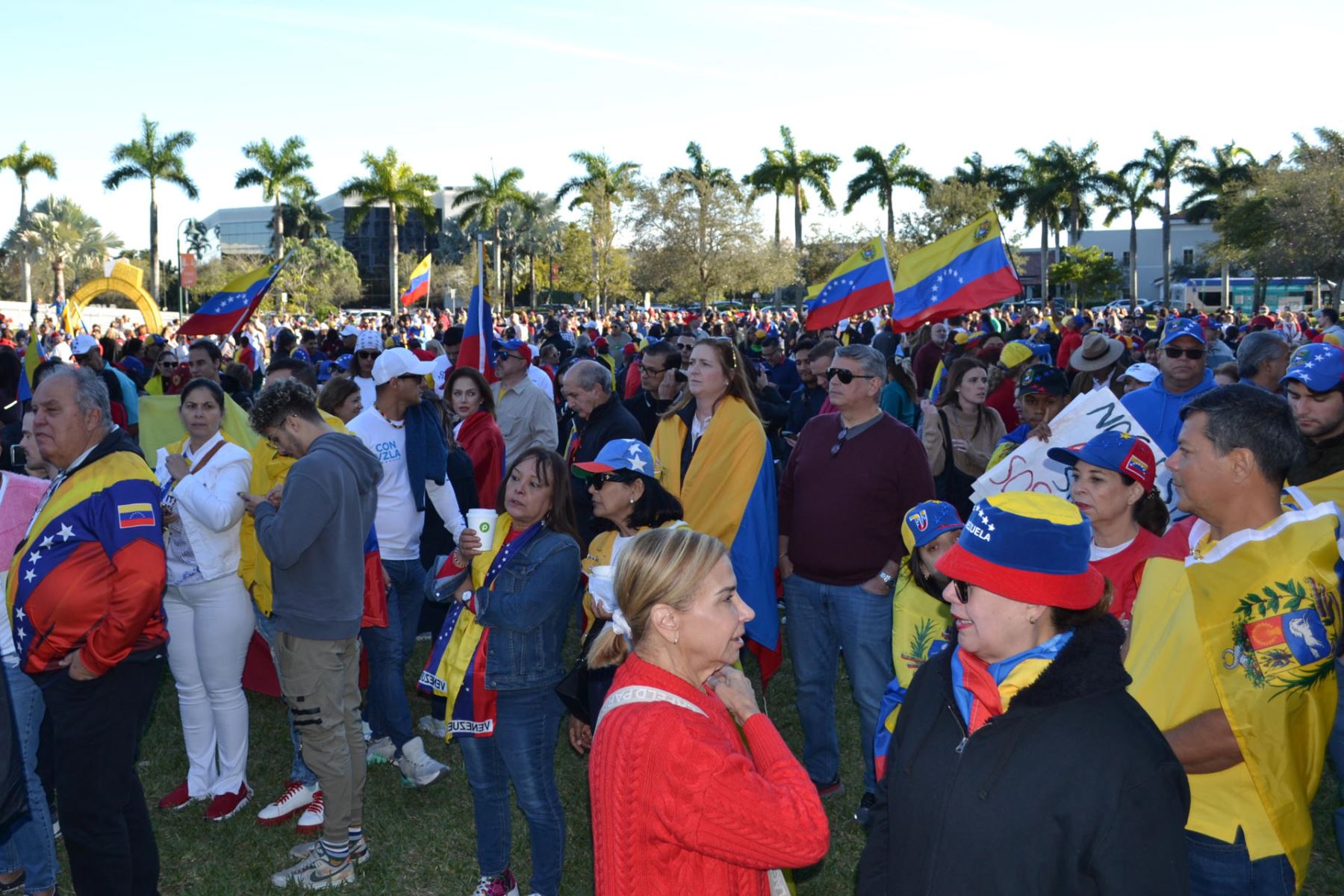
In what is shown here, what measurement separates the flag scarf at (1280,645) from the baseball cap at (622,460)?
2.00 metres

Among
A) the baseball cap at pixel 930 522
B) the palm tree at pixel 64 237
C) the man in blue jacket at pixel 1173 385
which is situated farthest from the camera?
the palm tree at pixel 64 237

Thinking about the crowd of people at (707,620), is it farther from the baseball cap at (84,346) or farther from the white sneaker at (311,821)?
the baseball cap at (84,346)

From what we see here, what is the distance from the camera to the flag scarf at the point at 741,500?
5.04m

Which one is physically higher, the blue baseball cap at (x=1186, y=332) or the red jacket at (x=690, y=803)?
the blue baseball cap at (x=1186, y=332)

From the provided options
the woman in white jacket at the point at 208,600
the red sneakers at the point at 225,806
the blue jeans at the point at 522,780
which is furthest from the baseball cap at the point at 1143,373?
the red sneakers at the point at 225,806

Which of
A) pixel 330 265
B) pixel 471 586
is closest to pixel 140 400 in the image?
pixel 471 586

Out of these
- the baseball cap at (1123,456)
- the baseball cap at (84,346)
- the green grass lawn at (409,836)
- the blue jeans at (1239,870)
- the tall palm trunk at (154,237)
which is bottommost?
the green grass lawn at (409,836)

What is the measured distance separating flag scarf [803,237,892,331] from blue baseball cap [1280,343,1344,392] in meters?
7.35

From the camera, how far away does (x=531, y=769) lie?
3.97 metres

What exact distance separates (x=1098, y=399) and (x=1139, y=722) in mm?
Answer: 2495

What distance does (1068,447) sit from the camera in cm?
419

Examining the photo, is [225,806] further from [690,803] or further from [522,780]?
[690,803]

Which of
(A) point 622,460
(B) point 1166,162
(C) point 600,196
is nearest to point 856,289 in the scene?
(A) point 622,460

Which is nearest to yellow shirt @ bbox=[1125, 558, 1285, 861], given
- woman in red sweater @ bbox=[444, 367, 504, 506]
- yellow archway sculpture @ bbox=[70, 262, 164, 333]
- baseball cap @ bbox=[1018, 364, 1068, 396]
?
baseball cap @ bbox=[1018, 364, 1068, 396]
